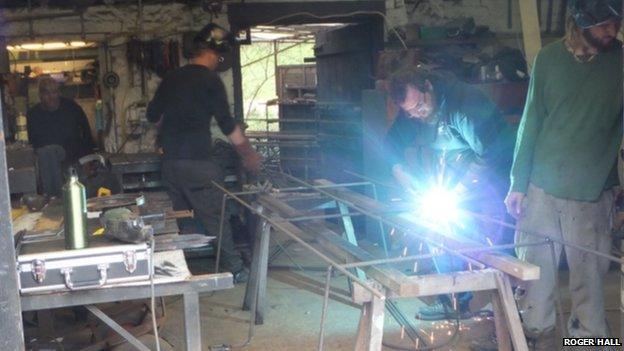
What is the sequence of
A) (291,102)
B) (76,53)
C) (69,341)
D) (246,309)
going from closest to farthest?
(69,341), (246,309), (76,53), (291,102)

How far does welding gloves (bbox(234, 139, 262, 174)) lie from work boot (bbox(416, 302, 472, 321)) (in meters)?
1.60

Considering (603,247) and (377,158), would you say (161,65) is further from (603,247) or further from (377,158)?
(603,247)

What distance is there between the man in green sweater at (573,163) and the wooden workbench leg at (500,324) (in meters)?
0.65

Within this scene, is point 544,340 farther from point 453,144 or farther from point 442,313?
point 453,144

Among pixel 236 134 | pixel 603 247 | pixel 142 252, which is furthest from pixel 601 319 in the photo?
pixel 236 134

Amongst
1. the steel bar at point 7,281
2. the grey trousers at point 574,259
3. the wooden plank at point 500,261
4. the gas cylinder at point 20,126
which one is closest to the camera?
the steel bar at point 7,281

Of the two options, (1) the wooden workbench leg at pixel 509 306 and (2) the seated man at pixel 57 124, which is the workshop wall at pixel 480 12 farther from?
(1) the wooden workbench leg at pixel 509 306

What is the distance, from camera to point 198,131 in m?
5.08

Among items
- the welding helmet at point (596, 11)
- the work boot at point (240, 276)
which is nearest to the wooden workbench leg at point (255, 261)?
the work boot at point (240, 276)

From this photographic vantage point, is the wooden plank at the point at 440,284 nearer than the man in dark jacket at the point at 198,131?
Yes

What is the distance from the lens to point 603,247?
331 cm

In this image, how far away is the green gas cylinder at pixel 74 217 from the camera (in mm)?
2598

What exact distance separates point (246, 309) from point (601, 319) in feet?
7.17

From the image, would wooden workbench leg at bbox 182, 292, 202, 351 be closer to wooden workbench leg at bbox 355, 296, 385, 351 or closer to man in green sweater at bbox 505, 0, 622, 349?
wooden workbench leg at bbox 355, 296, 385, 351
